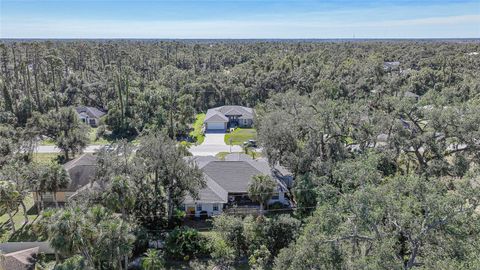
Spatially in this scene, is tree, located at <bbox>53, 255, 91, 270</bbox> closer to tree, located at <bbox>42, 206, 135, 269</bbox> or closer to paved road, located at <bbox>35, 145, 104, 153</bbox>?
tree, located at <bbox>42, 206, 135, 269</bbox>

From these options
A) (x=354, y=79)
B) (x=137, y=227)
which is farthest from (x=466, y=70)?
(x=137, y=227)


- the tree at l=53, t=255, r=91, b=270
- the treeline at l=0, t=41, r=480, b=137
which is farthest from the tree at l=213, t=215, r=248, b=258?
the treeline at l=0, t=41, r=480, b=137

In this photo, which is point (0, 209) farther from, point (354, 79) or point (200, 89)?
point (354, 79)

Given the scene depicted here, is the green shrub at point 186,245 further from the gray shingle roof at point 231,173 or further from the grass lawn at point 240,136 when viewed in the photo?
the grass lawn at point 240,136

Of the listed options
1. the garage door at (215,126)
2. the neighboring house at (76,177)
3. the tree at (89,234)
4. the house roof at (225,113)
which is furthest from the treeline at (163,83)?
the tree at (89,234)

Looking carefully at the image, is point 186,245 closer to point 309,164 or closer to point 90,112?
point 309,164
